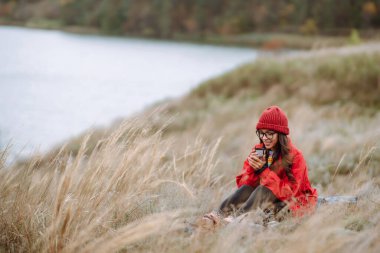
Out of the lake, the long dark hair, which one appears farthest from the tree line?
the long dark hair

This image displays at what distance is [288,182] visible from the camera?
3340 millimetres

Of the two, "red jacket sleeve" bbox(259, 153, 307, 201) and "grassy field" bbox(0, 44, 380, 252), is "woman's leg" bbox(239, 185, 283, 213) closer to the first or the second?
"red jacket sleeve" bbox(259, 153, 307, 201)

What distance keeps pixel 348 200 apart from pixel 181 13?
5558 centimetres

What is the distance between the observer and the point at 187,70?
84.3 feet

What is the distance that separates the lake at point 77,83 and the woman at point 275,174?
1669 mm

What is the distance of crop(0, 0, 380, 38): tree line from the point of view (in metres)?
48.9

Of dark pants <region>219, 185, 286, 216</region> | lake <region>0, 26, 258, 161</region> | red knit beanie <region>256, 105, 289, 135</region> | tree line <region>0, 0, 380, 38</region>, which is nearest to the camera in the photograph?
dark pants <region>219, 185, 286, 216</region>

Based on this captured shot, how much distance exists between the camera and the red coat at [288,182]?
10.6 feet

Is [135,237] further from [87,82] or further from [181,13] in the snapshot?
[181,13]

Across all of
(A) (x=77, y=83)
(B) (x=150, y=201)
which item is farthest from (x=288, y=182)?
(A) (x=77, y=83)

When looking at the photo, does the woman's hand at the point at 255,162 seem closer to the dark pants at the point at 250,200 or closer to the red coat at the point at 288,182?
the red coat at the point at 288,182

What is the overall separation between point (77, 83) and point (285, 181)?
55.7ft

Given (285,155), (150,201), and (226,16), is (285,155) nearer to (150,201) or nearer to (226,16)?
(150,201)

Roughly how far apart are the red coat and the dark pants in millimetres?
42
